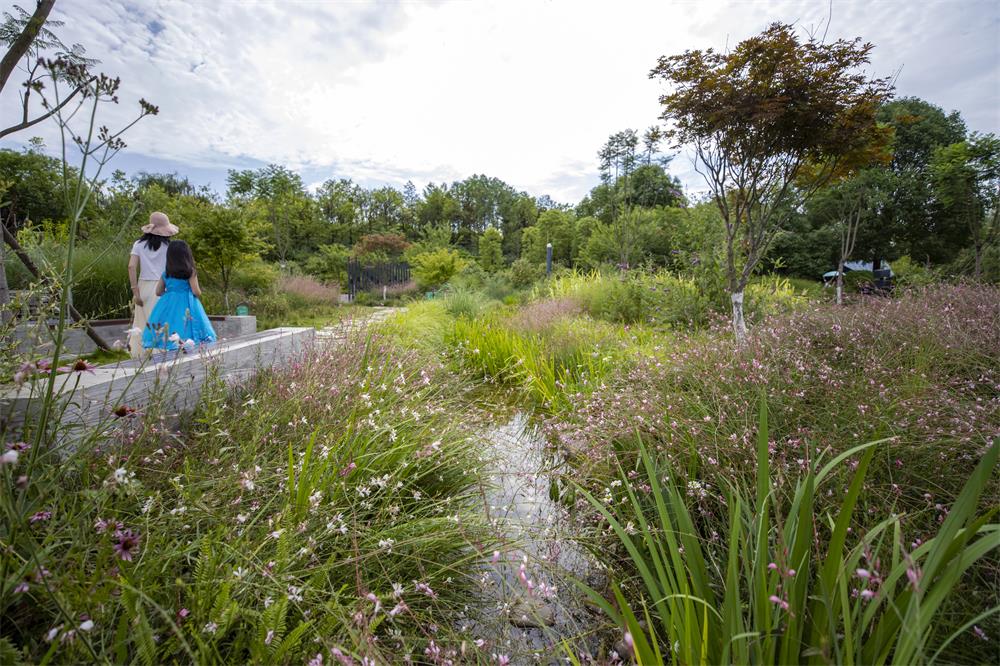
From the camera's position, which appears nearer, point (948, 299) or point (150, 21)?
point (150, 21)

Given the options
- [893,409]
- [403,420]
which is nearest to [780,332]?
[893,409]

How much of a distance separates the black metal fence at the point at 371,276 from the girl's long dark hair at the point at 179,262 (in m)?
10.6

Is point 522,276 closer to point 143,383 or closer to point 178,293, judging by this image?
point 178,293

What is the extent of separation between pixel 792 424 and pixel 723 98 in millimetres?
3646

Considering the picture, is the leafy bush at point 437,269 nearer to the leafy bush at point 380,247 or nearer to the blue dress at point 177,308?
the leafy bush at point 380,247

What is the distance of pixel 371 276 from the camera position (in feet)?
50.6

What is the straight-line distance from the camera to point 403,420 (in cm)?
257

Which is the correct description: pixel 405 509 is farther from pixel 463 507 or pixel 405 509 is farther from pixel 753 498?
pixel 753 498

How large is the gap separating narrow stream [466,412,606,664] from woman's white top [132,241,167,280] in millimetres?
3994

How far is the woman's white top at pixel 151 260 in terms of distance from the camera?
3934 mm

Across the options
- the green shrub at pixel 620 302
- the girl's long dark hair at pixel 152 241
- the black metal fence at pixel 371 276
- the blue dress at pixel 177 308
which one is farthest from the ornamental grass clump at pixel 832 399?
the black metal fence at pixel 371 276

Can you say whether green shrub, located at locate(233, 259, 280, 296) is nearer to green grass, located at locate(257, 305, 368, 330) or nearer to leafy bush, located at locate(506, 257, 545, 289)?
green grass, located at locate(257, 305, 368, 330)

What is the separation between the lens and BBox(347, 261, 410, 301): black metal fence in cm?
1484

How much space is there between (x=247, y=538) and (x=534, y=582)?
1160mm
